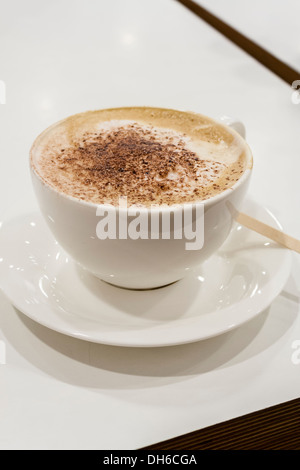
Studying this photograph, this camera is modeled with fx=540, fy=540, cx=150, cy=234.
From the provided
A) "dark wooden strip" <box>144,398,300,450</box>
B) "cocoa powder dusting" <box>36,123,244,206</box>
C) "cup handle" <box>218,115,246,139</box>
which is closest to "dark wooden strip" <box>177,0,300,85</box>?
"cup handle" <box>218,115,246,139</box>

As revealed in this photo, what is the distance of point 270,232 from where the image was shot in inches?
25.4

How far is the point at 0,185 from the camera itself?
2.68 ft

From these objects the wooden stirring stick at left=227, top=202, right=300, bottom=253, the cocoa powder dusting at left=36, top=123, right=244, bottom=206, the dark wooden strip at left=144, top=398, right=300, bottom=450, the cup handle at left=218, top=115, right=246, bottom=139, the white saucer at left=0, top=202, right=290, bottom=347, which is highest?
the cup handle at left=218, top=115, right=246, bottom=139

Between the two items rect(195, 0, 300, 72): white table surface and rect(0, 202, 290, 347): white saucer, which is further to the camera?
rect(195, 0, 300, 72): white table surface

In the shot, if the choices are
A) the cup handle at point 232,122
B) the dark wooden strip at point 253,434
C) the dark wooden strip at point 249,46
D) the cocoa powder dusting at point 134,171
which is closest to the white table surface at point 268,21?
the dark wooden strip at point 249,46

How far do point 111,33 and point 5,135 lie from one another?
64 centimetres

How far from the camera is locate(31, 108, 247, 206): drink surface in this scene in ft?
1.80

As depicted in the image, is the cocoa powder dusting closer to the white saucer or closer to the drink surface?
the drink surface

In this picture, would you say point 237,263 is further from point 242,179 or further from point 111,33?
point 111,33

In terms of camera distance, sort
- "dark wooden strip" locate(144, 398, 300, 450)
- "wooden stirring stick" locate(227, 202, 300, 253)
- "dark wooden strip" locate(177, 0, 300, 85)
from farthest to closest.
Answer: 1. "dark wooden strip" locate(177, 0, 300, 85)
2. "wooden stirring stick" locate(227, 202, 300, 253)
3. "dark wooden strip" locate(144, 398, 300, 450)

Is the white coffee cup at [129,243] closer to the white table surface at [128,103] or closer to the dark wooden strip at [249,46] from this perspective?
the white table surface at [128,103]

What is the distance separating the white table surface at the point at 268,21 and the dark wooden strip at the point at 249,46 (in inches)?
0.5

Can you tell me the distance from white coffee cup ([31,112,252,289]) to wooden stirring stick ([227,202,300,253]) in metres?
0.08

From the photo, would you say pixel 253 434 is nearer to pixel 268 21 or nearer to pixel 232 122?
pixel 232 122
